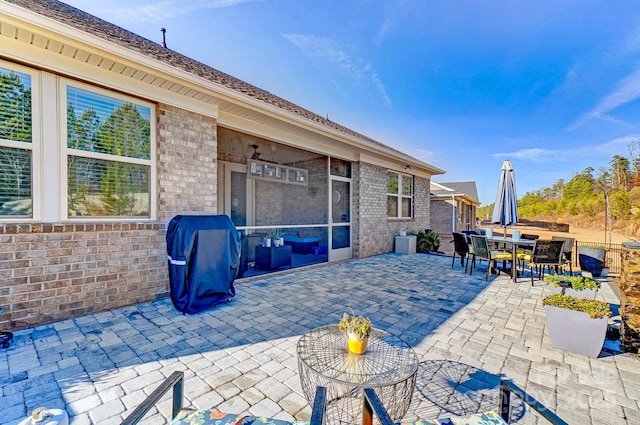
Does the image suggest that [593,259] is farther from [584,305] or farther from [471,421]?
[471,421]

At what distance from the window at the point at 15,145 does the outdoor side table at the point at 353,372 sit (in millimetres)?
3777

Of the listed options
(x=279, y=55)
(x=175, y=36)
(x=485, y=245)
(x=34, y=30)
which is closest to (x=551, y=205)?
(x=485, y=245)

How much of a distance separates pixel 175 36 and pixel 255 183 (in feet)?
14.1

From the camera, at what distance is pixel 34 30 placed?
9.31 ft

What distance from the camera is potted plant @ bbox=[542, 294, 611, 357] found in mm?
2660

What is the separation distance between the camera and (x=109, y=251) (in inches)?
147

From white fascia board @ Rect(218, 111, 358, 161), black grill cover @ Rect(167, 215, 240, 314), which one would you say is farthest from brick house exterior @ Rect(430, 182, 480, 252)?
black grill cover @ Rect(167, 215, 240, 314)

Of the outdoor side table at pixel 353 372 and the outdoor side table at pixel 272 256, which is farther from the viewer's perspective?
the outdoor side table at pixel 272 256

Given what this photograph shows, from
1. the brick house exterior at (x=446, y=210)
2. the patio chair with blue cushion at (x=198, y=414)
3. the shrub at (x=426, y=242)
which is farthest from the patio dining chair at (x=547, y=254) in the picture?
the brick house exterior at (x=446, y=210)

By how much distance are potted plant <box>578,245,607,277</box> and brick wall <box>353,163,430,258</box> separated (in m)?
4.92

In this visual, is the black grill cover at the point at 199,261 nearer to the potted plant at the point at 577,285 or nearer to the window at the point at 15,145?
the window at the point at 15,145

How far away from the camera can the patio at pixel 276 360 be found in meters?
1.92

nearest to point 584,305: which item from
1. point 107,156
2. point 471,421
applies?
point 471,421

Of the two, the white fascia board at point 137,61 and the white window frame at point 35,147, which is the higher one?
the white fascia board at point 137,61
